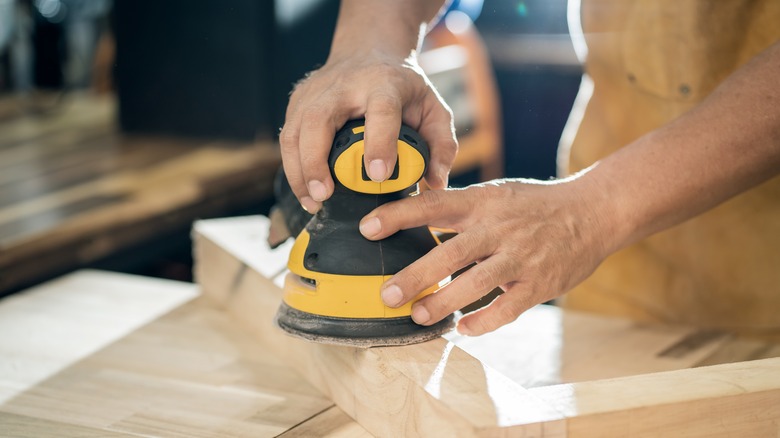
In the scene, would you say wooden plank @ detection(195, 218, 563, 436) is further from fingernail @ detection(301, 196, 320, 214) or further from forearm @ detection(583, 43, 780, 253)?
forearm @ detection(583, 43, 780, 253)

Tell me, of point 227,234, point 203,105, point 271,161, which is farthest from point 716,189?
point 203,105

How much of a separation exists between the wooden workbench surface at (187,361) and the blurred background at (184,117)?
0.74 meters

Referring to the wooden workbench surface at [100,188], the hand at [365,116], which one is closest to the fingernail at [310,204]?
the hand at [365,116]

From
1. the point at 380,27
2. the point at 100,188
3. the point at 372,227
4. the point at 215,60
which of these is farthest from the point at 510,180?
the point at 215,60

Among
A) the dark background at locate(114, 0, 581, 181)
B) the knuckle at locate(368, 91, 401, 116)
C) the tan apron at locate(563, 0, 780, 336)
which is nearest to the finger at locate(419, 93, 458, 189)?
the knuckle at locate(368, 91, 401, 116)

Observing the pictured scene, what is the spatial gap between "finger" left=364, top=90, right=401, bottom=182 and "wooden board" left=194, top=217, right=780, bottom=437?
184mm

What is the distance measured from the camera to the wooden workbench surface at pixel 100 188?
81.7 inches

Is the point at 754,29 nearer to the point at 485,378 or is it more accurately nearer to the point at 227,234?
the point at 485,378

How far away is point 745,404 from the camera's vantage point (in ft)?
2.65

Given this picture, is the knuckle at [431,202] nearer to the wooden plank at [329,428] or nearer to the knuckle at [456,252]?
the knuckle at [456,252]

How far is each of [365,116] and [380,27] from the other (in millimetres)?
251

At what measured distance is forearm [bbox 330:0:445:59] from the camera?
3.64ft

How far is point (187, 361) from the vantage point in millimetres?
1110

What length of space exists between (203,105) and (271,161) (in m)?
0.41
